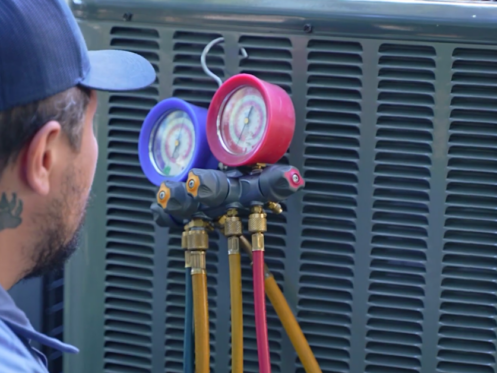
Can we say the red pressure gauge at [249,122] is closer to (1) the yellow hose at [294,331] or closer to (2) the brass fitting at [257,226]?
(2) the brass fitting at [257,226]

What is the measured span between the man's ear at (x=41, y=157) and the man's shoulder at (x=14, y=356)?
0.17 meters

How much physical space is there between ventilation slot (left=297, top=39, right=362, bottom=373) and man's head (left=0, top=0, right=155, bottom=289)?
37cm

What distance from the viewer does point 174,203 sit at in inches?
41.7

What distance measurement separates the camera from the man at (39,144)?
793 millimetres

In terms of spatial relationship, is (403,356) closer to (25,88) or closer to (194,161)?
(194,161)

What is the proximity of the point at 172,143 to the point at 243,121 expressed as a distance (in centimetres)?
14

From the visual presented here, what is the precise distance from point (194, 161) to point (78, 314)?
412 millimetres

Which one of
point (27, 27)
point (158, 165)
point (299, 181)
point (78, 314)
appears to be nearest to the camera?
point (27, 27)

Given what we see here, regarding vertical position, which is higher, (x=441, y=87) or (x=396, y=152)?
(x=441, y=87)

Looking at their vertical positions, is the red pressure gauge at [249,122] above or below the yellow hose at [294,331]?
above

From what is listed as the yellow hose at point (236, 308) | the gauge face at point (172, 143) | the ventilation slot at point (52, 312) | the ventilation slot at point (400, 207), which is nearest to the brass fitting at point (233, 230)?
the yellow hose at point (236, 308)

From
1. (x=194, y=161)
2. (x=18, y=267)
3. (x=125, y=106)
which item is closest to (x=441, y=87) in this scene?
(x=194, y=161)

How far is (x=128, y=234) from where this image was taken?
1258 millimetres

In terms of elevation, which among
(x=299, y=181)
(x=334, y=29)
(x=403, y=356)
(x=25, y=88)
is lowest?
(x=403, y=356)
